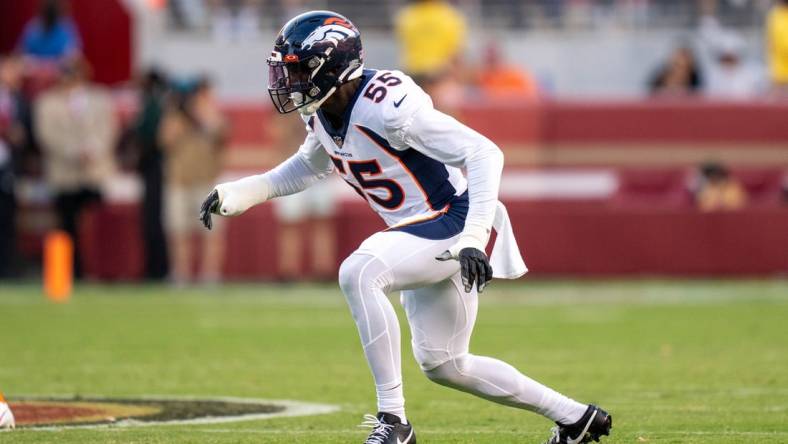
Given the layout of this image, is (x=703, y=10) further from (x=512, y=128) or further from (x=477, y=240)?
(x=477, y=240)

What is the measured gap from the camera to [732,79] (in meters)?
19.9

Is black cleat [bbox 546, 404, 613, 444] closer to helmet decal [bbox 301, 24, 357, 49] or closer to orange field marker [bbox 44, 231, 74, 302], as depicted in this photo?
helmet decal [bbox 301, 24, 357, 49]

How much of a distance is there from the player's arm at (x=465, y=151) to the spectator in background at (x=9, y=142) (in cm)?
1172

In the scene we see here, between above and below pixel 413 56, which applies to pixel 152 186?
below

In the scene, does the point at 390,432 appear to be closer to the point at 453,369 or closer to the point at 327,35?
the point at 453,369

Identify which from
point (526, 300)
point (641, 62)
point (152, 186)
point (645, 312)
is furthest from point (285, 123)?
point (641, 62)

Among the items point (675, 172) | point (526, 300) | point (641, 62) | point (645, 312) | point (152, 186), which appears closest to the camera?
point (645, 312)

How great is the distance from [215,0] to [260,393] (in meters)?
16.1

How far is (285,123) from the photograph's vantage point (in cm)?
1664

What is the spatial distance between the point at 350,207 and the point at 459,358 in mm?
11503

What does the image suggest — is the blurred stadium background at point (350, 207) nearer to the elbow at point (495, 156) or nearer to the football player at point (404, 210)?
the football player at point (404, 210)

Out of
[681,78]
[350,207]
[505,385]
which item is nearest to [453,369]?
[505,385]

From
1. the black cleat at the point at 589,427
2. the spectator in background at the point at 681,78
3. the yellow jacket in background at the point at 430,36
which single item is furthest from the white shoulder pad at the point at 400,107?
the spectator in background at the point at 681,78

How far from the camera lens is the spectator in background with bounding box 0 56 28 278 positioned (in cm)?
1733
